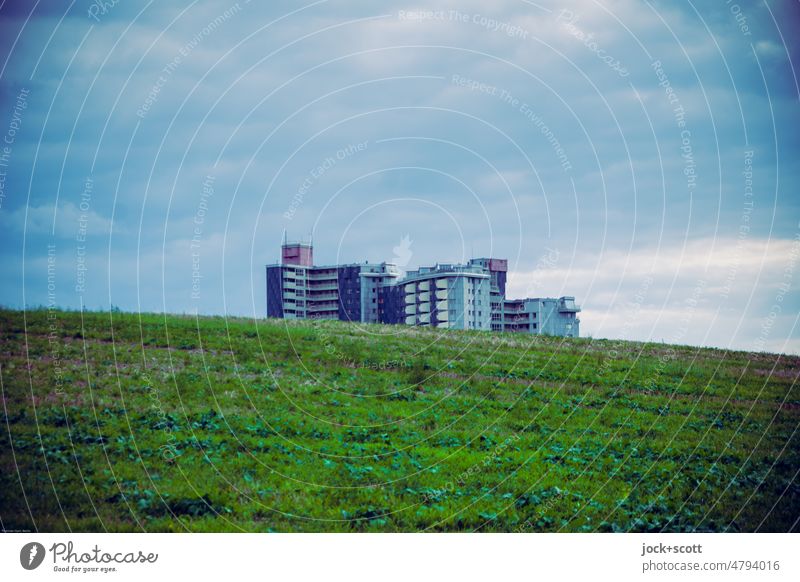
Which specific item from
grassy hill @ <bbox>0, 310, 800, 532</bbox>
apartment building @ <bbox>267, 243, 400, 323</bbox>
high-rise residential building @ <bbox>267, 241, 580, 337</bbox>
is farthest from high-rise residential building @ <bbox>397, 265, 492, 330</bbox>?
grassy hill @ <bbox>0, 310, 800, 532</bbox>

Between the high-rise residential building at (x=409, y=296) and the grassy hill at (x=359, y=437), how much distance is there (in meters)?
113

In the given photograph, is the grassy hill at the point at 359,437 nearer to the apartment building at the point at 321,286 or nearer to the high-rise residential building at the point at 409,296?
the high-rise residential building at the point at 409,296

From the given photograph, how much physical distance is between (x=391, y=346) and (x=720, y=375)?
51.2 ft

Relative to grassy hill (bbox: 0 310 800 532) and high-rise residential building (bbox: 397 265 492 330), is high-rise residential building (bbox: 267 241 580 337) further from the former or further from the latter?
grassy hill (bbox: 0 310 800 532)

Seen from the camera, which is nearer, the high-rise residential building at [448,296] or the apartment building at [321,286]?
the high-rise residential building at [448,296]

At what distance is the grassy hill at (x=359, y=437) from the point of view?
19.6m

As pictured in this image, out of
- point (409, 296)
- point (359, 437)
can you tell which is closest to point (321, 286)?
point (409, 296)

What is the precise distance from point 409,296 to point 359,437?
13686 centimetres

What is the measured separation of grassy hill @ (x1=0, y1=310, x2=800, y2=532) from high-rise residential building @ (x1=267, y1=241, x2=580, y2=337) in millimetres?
113176

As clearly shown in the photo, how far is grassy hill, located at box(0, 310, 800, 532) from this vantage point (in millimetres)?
19625

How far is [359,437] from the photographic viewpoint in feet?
82.3

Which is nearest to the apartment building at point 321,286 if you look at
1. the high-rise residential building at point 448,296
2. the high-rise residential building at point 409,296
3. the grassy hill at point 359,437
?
the high-rise residential building at point 409,296
